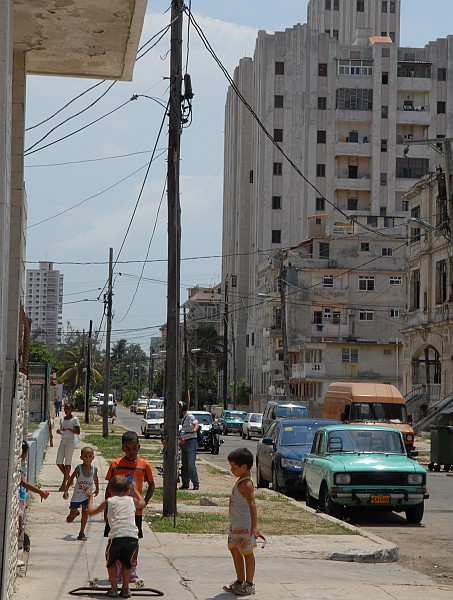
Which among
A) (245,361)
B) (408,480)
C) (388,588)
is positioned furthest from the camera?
(245,361)

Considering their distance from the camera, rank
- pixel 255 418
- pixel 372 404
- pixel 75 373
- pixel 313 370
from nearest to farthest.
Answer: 1. pixel 372 404
2. pixel 255 418
3. pixel 313 370
4. pixel 75 373

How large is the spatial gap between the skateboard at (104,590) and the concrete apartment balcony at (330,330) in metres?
80.8

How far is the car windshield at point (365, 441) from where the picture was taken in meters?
19.2

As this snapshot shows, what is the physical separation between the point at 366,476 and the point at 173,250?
4812 mm

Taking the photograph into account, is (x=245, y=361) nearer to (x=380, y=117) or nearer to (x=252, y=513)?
(x=380, y=117)

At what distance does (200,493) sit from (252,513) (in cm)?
1170

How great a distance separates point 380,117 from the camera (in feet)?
361

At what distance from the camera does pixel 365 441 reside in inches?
762

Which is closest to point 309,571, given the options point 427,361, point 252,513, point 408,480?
point 252,513

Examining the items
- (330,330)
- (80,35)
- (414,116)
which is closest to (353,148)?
(414,116)

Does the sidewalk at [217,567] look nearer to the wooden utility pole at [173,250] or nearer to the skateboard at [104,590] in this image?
the skateboard at [104,590]

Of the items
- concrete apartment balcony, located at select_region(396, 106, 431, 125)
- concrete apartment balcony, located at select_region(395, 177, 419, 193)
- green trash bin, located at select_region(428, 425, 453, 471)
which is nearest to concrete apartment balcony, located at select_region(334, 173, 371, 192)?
concrete apartment balcony, located at select_region(395, 177, 419, 193)

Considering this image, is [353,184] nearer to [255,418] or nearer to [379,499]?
[255,418]

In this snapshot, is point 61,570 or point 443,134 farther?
point 443,134
